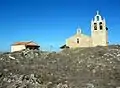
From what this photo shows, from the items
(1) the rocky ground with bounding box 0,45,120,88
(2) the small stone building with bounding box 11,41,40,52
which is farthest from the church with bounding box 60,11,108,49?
(2) the small stone building with bounding box 11,41,40,52

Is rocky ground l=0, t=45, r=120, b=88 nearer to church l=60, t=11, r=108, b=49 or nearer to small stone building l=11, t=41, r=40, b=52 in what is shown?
church l=60, t=11, r=108, b=49

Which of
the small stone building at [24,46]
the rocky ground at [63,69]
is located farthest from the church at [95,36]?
the small stone building at [24,46]

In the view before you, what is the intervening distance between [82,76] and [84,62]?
8.28 meters

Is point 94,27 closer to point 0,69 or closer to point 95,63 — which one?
point 95,63

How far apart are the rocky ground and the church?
4503mm

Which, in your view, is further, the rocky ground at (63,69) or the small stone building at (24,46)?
the small stone building at (24,46)

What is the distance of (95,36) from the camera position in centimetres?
6131

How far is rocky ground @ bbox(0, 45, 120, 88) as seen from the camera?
3555 cm

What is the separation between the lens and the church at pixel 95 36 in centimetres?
6112

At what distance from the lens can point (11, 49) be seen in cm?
7244

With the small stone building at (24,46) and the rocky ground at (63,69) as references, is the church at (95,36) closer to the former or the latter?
the rocky ground at (63,69)

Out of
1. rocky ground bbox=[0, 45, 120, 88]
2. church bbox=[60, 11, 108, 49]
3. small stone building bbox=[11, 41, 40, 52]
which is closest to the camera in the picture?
rocky ground bbox=[0, 45, 120, 88]

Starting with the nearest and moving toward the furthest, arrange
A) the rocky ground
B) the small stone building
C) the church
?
the rocky ground < the church < the small stone building

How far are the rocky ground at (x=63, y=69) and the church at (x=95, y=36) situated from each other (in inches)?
177
